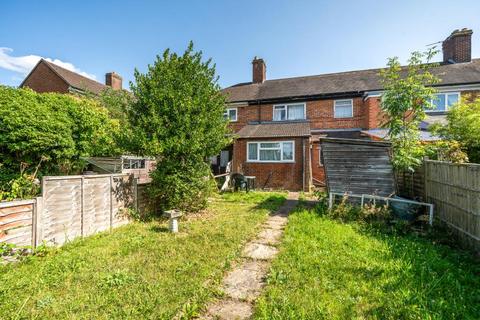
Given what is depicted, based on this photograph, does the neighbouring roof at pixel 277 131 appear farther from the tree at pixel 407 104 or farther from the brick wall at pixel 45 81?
the brick wall at pixel 45 81

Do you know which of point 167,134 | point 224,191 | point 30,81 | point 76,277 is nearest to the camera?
point 76,277

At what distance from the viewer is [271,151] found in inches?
534

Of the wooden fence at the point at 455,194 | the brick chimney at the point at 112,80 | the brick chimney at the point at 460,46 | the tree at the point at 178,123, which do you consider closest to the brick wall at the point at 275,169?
the wooden fence at the point at 455,194

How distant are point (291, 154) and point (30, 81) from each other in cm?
2585

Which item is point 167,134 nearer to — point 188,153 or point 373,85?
point 188,153

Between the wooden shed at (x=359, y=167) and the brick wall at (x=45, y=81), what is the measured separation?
910 inches

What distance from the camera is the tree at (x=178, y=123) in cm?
653

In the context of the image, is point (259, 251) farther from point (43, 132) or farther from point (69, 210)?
point (43, 132)

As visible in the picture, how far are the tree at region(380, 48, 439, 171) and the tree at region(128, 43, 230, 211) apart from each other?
5.76m

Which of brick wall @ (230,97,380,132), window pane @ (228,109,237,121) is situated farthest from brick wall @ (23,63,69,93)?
brick wall @ (230,97,380,132)

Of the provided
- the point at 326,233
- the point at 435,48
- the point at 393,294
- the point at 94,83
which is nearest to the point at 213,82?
the point at 326,233

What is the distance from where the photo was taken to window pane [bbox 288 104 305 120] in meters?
17.0

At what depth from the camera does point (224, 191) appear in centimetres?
1222

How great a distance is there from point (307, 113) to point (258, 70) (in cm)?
716
